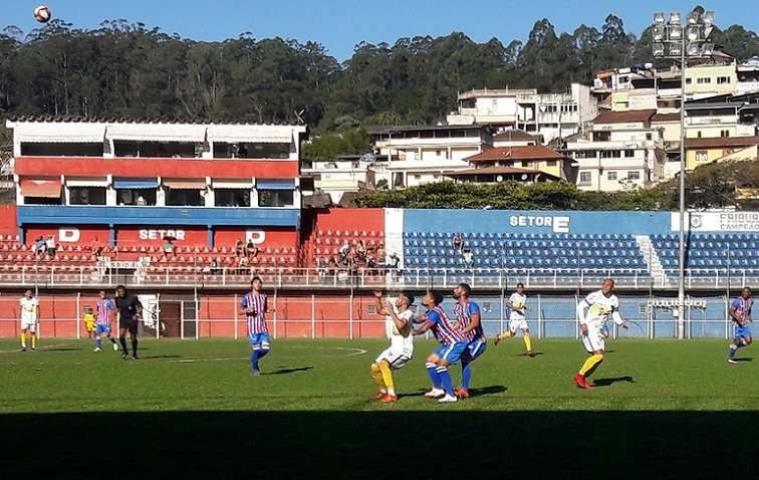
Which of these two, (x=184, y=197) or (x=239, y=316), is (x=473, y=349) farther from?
(x=184, y=197)

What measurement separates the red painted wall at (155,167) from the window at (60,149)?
0.50 m

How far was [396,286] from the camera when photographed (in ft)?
182

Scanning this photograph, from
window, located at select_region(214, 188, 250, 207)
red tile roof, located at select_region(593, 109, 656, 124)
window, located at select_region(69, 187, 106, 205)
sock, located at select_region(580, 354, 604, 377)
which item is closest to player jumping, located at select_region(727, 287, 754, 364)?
sock, located at select_region(580, 354, 604, 377)

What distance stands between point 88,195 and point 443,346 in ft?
152

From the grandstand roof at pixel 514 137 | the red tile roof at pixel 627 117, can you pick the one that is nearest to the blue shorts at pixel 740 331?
the grandstand roof at pixel 514 137

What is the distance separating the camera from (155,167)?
204 feet

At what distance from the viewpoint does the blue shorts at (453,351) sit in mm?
17953

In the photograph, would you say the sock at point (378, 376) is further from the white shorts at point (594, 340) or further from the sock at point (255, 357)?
the sock at point (255, 357)

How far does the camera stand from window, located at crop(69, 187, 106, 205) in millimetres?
61594

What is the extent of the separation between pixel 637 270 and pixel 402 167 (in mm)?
60780

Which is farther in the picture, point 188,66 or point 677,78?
point 188,66
